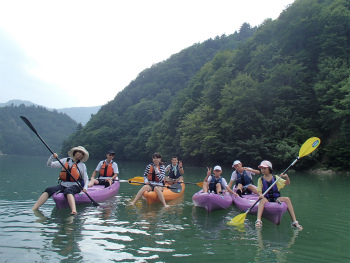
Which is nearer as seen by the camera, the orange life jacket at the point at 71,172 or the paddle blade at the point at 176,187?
the orange life jacket at the point at 71,172

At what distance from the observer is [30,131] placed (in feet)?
319

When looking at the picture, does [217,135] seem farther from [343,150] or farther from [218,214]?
[218,214]

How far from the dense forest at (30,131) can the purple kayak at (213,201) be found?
90.3m

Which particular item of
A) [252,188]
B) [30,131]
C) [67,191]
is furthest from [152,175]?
[30,131]

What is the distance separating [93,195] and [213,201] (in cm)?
317

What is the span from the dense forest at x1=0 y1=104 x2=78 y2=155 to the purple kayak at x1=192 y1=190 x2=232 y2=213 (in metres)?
90.3

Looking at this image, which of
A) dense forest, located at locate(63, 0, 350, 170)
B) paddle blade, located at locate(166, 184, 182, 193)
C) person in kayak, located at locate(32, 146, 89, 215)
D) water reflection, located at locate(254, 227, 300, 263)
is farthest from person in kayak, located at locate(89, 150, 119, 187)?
dense forest, located at locate(63, 0, 350, 170)

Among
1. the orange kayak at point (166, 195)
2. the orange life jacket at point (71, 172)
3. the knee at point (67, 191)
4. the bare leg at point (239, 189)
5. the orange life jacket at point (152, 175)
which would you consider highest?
the orange life jacket at point (71, 172)

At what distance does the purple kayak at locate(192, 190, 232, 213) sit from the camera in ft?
22.2

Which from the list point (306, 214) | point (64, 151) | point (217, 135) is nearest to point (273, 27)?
point (217, 135)

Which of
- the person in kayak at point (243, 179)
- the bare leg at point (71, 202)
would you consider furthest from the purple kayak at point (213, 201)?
the bare leg at point (71, 202)

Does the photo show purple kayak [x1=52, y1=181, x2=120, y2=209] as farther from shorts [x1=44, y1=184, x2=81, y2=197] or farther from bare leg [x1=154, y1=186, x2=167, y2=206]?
bare leg [x1=154, y1=186, x2=167, y2=206]

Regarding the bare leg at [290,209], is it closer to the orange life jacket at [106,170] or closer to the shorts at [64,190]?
the shorts at [64,190]

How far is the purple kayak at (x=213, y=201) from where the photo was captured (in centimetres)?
677
